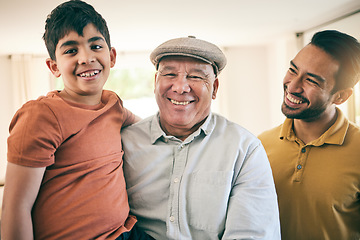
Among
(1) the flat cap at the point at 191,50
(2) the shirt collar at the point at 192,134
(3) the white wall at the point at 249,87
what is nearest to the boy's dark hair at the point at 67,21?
(1) the flat cap at the point at 191,50

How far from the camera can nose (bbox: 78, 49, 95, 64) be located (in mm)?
1313

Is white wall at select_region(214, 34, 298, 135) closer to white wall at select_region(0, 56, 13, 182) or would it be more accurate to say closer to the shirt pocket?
white wall at select_region(0, 56, 13, 182)

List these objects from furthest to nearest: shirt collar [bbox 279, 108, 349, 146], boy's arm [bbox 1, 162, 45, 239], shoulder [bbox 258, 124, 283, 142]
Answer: shoulder [bbox 258, 124, 283, 142]
shirt collar [bbox 279, 108, 349, 146]
boy's arm [bbox 1, 162, 45, 239]

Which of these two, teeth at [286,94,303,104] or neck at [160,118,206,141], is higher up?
teeth at [286,94,303,104]

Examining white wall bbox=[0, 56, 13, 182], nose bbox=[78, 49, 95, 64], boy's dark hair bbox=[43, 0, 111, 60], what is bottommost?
white wall bbox=[0, 56, 13, 182]

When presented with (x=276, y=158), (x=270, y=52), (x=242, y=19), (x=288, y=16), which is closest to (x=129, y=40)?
(x=242, y=19)

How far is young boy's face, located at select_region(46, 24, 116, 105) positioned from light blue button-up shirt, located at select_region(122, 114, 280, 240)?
1.08 ft

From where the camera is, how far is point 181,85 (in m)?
1.50

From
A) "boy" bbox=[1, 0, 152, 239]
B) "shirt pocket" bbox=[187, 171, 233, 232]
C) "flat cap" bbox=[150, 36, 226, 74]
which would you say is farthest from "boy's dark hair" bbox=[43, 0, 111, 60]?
"shirt pocket" bbox=[187, 171, 233, 232]

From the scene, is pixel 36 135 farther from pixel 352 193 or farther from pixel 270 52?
pixel 270 52

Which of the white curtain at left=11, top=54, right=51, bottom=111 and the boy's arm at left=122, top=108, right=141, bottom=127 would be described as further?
the white curtain at left=11, top=54, right=51, bottom=111

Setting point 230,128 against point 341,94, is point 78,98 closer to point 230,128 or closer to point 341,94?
point 230,128

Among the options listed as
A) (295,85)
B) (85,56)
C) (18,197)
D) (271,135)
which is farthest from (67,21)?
(271,135)

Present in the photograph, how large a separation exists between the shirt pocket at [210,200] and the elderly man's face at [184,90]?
317 mm
